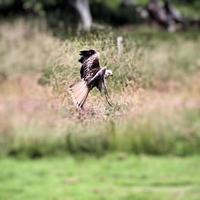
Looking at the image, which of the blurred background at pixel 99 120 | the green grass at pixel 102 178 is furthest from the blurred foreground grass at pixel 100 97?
the green grass at pixel 102 178

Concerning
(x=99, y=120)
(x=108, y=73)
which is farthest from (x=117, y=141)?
(x=108, y=73)

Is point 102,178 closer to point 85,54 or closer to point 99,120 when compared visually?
point 99,120

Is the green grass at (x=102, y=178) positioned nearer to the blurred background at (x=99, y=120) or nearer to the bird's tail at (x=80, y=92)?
the blurred background at (x=99, y=120)

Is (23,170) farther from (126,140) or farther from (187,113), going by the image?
(187,113)

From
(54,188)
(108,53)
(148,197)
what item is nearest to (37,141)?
(54,188)

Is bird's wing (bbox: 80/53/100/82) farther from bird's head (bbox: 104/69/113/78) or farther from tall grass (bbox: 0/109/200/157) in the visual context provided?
tall grass (bbox: 0/109/200/157)

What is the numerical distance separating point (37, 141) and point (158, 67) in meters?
3.12

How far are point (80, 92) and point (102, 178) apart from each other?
17.2 feet

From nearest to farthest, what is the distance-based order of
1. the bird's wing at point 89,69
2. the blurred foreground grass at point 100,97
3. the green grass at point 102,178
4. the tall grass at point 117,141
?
1. the bird's wing at point 89,69
2. the blurred foreground grass at point 100,97
3. the green grass at point 102,178
4. the tall grass at point 117,141

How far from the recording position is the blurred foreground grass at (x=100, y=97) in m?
3.48

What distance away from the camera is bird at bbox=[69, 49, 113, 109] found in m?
3.27

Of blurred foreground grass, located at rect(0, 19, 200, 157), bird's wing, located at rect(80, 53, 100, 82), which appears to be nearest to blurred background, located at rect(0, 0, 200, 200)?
blurred foreground grass, located at rect(0, 19, 200, 157)

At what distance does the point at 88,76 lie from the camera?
3281mm

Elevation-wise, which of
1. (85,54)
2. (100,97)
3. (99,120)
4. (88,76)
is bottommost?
(99,120)
